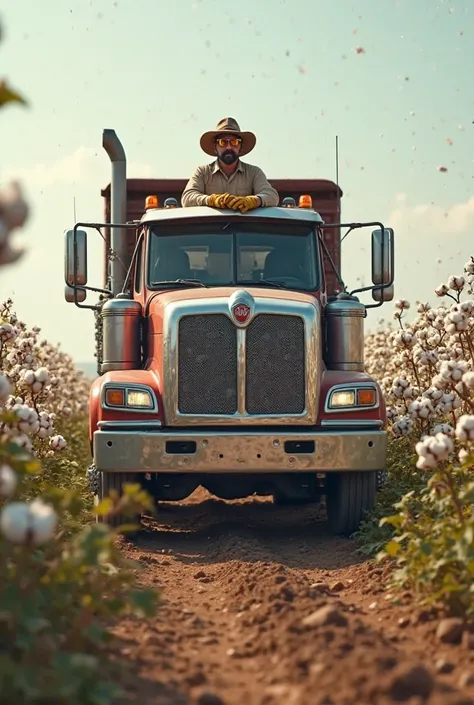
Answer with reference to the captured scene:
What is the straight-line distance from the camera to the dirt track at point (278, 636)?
391cm

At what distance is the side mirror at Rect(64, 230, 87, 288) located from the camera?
29.2 ft

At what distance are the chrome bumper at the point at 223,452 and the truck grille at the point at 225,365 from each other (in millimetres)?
236

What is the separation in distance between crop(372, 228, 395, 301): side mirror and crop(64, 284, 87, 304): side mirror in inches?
95.8

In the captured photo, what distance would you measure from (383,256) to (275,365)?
1503 millimetres

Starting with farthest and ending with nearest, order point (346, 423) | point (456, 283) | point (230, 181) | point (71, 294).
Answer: point (230, 181) < point (456, 283) < point (71, 294) < point (346, 423)

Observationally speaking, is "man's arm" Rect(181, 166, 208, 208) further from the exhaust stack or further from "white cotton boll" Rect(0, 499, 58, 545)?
"white cotton boll" Rect(0, 499, 58, 545)

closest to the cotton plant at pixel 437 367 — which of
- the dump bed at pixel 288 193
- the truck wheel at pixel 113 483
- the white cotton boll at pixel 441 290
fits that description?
the white cotton boll at pixel 441 290

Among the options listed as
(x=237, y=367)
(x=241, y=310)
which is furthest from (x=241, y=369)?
(x=241, y=310)

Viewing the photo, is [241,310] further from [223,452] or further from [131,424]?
[131,424]

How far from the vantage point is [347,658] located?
418 centimetres

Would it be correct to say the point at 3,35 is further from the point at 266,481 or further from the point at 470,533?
the point at 266,481

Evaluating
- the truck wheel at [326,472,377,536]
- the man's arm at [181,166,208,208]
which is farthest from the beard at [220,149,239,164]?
the truck wheel at [326,472,377,536]

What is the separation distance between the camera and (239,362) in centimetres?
821

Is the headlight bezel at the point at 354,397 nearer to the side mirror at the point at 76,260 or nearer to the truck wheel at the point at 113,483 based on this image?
the truck wheel at the point at 113,483
